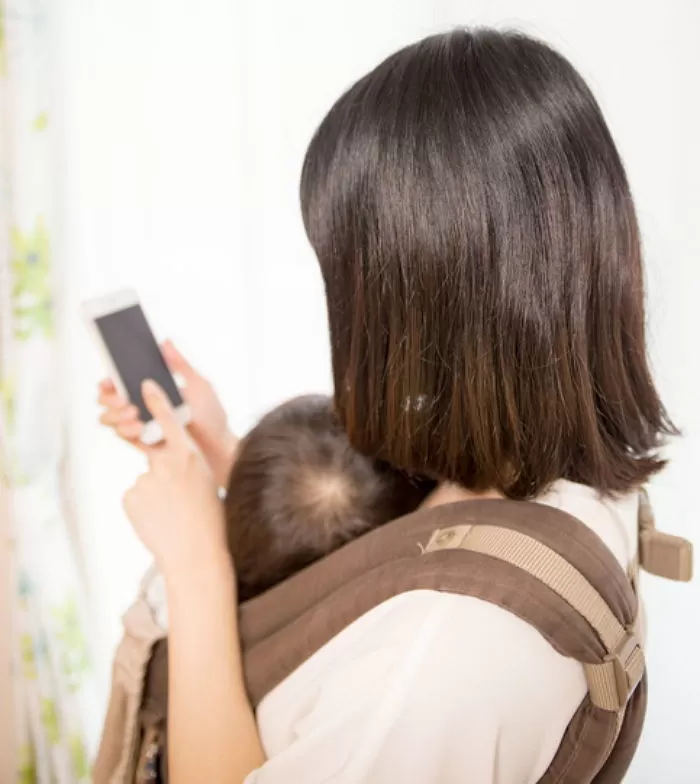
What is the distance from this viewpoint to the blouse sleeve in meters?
0.38

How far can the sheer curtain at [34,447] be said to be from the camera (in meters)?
0.71

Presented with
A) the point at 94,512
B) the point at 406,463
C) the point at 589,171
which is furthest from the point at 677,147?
the point at 94,512

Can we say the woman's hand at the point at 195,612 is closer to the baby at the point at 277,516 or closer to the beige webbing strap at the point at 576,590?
the baby at the point at 277,516

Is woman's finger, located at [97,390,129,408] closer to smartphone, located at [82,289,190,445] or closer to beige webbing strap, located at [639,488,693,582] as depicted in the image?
smartphone, located at [82,289,190,445]

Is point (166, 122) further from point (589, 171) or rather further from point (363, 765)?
point (363, 765)

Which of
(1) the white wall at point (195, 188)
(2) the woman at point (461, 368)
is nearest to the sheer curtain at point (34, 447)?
Result: (1) the white wall at point (195, 188)

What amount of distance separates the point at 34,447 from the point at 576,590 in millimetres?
693

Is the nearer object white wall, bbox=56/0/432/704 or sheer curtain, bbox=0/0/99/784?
sheer curtain, bbox=0/0/99/784

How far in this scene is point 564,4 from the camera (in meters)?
0.80

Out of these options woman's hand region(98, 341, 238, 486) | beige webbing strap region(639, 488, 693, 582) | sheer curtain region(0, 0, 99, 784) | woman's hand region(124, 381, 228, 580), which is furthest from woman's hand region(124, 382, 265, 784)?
beige webbing strap region(639, 488, 693, 582)

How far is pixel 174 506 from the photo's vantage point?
24.0 inches

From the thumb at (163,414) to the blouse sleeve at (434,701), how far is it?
12.0 inches

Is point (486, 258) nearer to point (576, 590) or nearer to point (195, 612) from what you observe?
point (576, 590)

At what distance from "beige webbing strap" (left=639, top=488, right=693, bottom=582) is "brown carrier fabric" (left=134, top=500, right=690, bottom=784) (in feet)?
0.33
